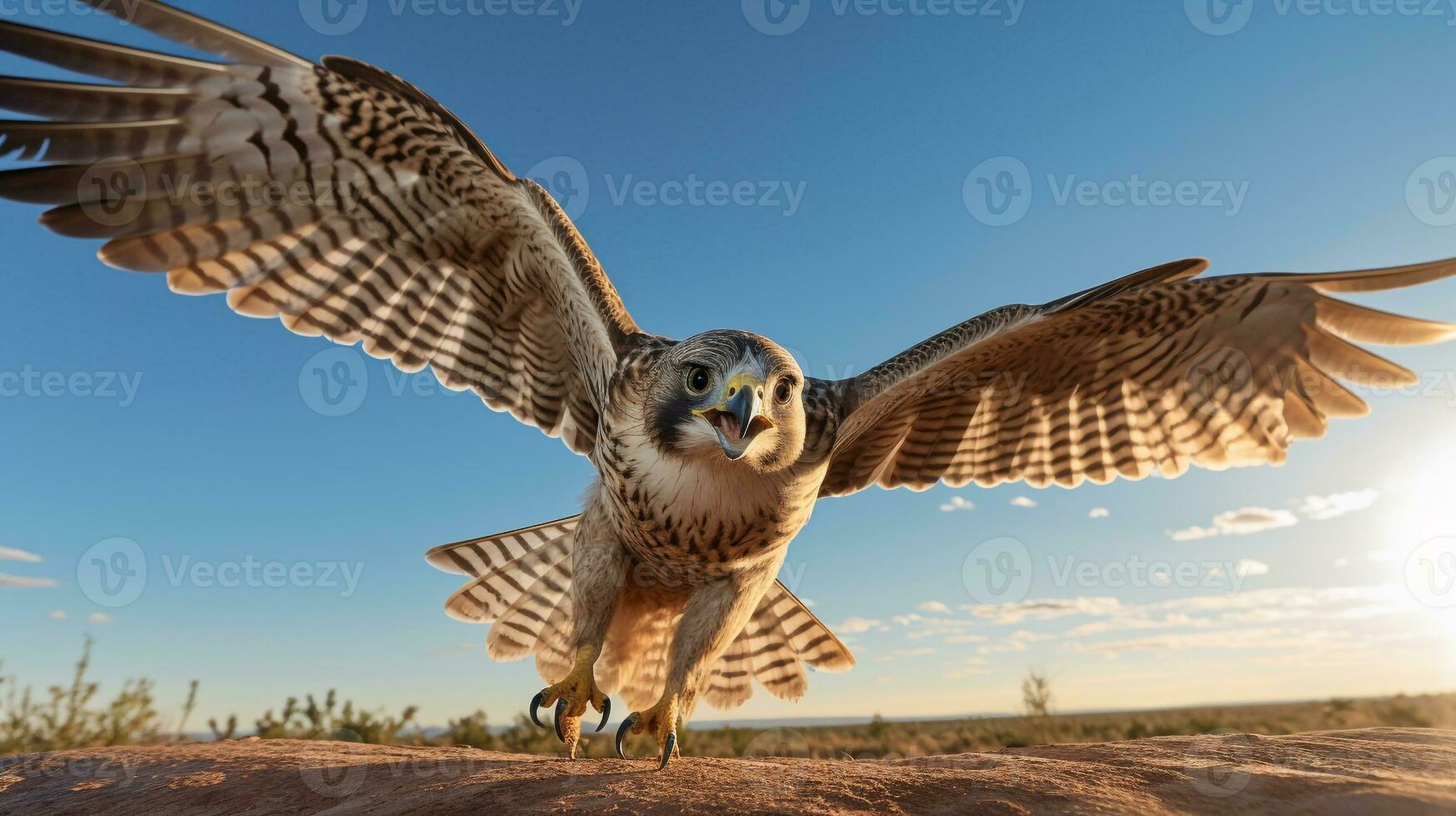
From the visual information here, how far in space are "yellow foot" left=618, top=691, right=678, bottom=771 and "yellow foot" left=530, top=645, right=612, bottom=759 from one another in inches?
6.6

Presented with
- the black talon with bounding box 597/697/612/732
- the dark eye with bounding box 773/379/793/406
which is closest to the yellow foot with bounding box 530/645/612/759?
the black talon with bounding box 597/697/612/732

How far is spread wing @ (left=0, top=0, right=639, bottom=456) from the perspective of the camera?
4.61 meters

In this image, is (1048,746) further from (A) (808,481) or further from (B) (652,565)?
(B) (652,565)

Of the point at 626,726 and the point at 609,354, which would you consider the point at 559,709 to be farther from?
the point at 609,354

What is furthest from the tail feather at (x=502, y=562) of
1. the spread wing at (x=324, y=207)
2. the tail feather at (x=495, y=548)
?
the spread wing at (x=324, y=207)

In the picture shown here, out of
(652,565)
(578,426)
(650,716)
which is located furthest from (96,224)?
(650,716)

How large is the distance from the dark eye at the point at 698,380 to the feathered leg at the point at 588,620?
127cm

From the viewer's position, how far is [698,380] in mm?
3736

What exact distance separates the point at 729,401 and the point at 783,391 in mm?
347

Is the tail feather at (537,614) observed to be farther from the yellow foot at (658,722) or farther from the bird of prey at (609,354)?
the yellow foot at (658,722)
